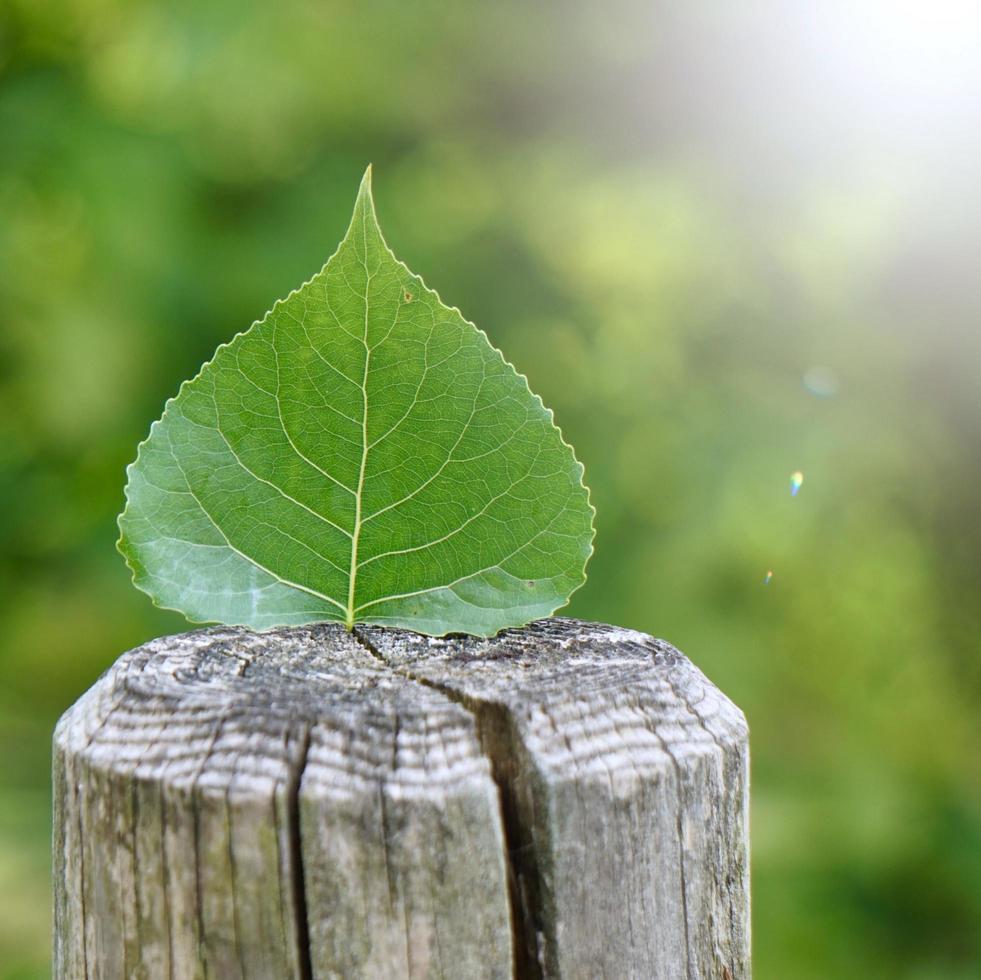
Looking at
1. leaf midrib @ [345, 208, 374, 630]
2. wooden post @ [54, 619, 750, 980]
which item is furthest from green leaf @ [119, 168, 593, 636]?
wooden post @ [54, 619, 750, 980]

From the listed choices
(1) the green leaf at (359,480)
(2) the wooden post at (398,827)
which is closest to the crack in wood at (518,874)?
(2) the wooden post at (398,827)

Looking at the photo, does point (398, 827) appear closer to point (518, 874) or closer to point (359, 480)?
Answer: point (518, 874)

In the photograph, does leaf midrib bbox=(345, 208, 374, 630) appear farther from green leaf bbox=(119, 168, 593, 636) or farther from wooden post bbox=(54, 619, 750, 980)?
wooden post bbox=(54, 619, 750, 980)

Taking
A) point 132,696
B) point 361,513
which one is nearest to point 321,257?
point 361,513

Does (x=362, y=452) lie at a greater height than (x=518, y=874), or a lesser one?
greater

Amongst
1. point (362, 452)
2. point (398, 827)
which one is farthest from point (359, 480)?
point (398, 827)

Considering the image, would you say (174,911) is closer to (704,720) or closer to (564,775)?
(564,775)

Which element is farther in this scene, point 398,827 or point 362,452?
point 362,452
